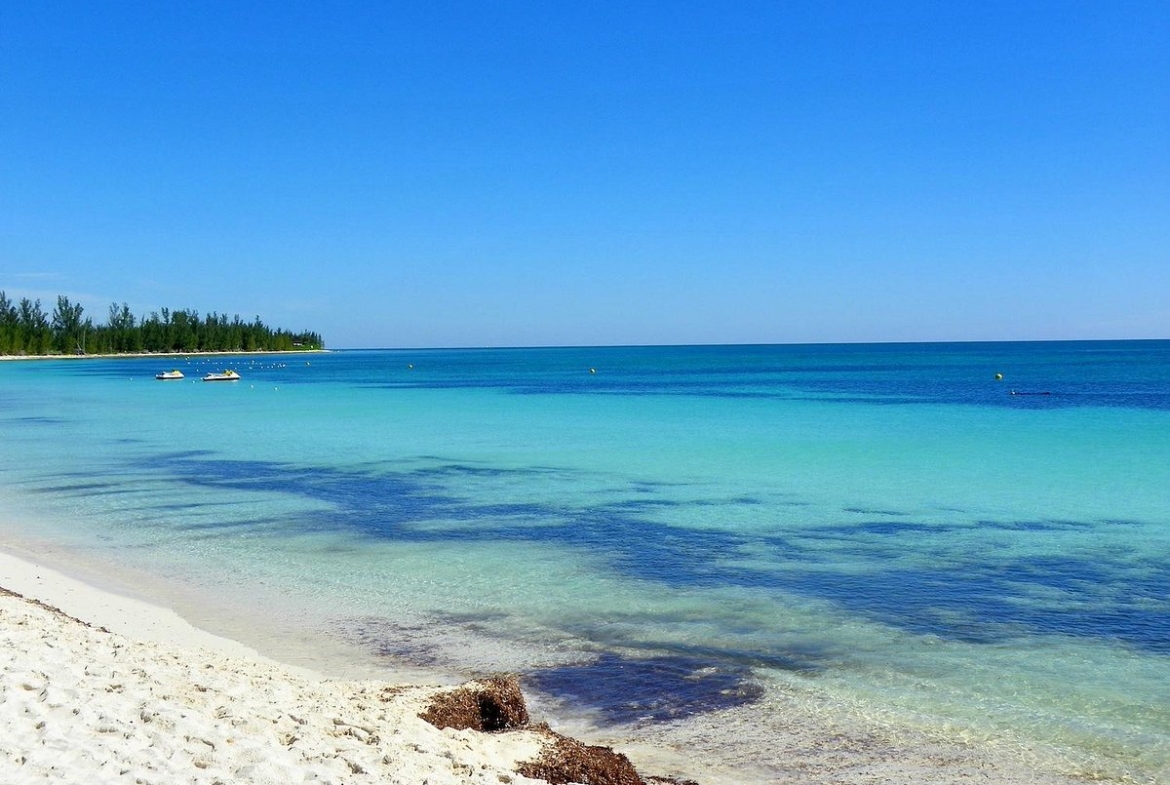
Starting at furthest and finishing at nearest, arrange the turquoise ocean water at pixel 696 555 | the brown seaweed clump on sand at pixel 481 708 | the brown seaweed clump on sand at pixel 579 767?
the turquoise ocean water at pixel 696 555 → the brown seaweed clump on sand at pixel 481 708 → the brown seaweed clump on sand at pixel 579 767

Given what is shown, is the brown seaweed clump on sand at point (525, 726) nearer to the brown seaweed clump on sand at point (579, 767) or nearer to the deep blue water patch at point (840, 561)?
the brown seaweed clump on sand at point (579, 767)

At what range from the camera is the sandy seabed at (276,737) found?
5.78 metres

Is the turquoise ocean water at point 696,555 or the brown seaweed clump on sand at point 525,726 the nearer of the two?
the brown seaweed clump on sand at point 525,726

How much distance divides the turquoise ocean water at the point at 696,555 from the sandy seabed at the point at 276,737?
2.55 feet

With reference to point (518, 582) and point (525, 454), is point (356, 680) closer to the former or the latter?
point (518, 582)

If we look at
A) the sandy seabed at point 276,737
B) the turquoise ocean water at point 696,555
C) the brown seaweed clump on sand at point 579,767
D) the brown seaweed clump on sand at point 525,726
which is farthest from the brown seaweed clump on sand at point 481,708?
the turquoise ocean water at point 696,555

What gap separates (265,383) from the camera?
86000 mm

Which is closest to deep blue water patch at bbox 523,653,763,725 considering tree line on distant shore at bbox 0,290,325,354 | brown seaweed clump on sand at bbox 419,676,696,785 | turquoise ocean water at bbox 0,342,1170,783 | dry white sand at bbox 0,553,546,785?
turquoise ocean water at bbox 0,342,1170,783

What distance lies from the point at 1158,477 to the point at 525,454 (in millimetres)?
17424

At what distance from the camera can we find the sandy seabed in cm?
578

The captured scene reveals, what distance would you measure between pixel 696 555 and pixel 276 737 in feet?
31.2

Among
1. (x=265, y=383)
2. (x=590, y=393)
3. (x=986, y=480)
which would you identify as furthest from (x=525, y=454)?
(x=265, y=383)

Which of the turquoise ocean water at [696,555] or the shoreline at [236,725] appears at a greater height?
the shoreline at [236,725]

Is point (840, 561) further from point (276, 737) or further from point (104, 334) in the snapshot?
point (104, 334)
